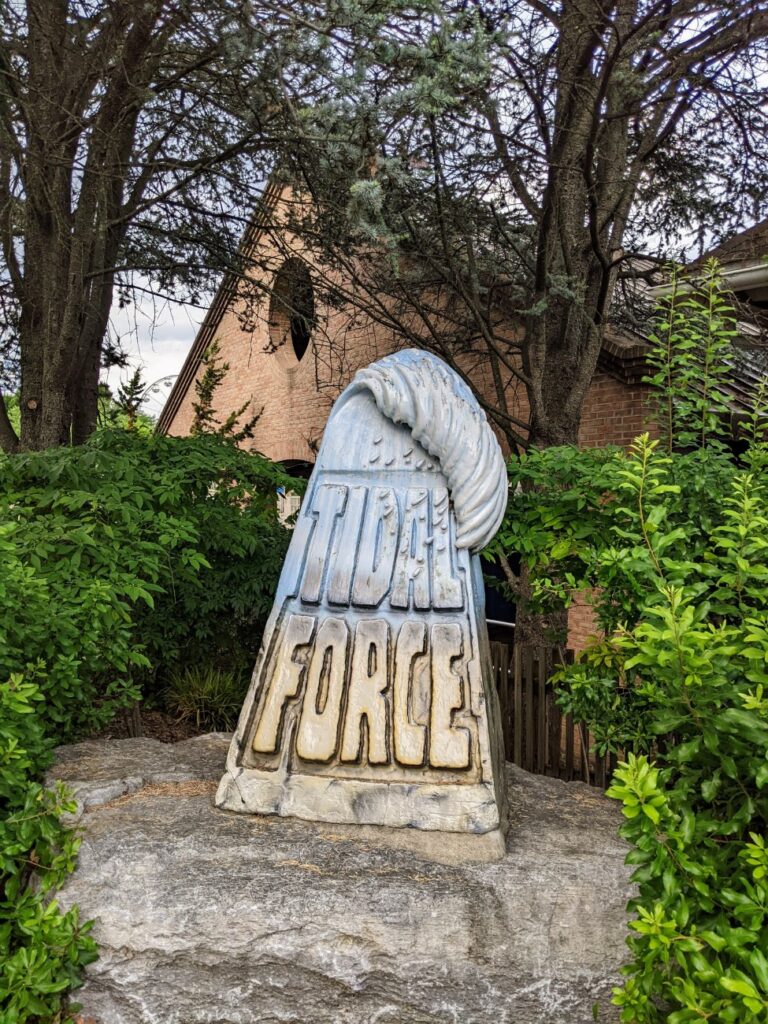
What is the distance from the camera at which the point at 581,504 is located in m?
3.69

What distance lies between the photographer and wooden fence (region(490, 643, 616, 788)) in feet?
17.5

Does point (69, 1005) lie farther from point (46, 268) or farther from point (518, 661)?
point (46, 268)

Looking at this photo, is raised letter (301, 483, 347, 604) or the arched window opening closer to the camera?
raised letter (301, 483, 347, 604)

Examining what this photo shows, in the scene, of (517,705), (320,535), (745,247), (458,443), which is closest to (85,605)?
(320,535)

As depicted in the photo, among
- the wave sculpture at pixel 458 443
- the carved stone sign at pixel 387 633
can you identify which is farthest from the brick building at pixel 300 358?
the carved stone sign at pixel 387 633

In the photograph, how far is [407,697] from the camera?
312cm

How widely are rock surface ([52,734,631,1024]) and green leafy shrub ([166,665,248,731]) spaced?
7.79ft

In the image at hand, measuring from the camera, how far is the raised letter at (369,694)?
303 cm

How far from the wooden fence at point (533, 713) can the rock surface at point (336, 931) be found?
251 centimetres

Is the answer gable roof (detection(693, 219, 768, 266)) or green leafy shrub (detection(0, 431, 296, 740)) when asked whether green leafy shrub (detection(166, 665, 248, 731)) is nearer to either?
green leafy shrub (detection(0, 431, 296, 740))

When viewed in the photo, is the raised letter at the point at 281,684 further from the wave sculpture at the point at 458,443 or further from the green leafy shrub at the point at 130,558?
the wave sculpture at the point at 458,443

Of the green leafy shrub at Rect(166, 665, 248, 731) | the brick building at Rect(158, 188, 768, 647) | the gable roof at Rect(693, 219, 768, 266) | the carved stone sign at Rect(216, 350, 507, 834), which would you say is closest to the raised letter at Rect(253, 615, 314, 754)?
the carved stone sign at Rect(216, 350, 507, 834)

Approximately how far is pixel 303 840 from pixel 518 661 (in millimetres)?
2819

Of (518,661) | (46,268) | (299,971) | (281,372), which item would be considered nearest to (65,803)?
(299,971)
